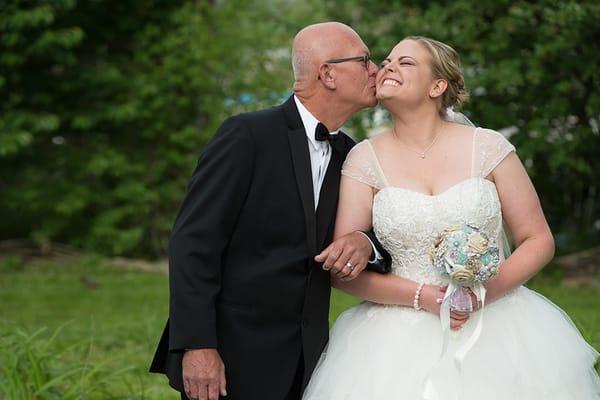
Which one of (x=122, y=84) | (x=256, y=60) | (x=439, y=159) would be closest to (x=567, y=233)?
(x=256, y=60)

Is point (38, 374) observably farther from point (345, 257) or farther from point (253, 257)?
point (345, 257)

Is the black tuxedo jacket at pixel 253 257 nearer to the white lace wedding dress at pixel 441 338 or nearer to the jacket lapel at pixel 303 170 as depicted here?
the jacket lapel at pixel 303 170

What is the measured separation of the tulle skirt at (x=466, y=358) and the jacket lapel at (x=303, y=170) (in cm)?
42

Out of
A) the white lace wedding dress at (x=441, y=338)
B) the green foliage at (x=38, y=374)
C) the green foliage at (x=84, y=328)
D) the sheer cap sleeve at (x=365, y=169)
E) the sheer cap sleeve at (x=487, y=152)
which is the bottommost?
the green foliage at (x=84, y=328)

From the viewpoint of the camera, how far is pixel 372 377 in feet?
12.3

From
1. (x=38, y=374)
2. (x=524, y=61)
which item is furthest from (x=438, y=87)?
(x=524, y=61)

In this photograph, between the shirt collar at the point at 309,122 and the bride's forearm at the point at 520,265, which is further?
the shirt collar at the point at 309,122

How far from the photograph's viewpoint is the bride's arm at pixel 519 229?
3.78 meters

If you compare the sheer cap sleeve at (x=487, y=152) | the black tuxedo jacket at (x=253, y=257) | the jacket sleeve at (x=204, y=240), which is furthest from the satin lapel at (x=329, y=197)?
the sheer cap sleeve at (x=487, y=152)

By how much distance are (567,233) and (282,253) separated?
8.20m

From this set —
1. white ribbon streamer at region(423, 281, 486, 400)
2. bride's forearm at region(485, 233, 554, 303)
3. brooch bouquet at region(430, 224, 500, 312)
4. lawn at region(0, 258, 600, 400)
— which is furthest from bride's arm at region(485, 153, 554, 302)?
lawn at region(0, 258, 600, 400)

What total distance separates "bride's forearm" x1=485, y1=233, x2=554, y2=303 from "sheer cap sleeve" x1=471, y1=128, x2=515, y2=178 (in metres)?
0.31

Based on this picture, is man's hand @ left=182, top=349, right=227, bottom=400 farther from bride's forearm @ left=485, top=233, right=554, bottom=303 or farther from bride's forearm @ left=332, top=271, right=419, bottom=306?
bride's forearm @ left=485, top=233, right=554, bottom=303

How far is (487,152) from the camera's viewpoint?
3852 millimetres
